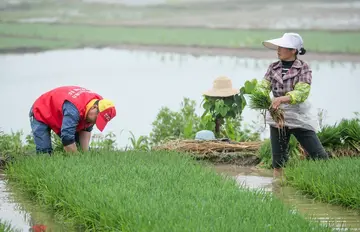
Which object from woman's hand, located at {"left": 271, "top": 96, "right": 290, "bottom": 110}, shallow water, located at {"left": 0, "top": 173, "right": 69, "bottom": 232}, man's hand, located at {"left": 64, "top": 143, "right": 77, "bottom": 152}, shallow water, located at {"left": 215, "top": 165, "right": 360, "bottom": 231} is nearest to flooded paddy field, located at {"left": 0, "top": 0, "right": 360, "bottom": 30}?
shallow water, located at {"left": 215, "top": 165, "right": 360, "bottom": 231}

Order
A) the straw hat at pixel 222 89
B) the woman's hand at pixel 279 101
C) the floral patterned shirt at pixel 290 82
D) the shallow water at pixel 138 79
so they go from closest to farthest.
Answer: the woman's hand at pixel 279 101 < the floral patterned shirt at pixel 290 82 < the straw hat at pixel 222 89 < the shallow water at pixel 138 79

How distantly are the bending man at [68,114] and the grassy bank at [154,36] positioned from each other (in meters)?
3.63

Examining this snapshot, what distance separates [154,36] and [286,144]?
175 inches

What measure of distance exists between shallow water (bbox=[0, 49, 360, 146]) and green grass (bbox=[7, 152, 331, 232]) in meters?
2.59

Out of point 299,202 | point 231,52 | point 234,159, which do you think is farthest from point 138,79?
point 299,202

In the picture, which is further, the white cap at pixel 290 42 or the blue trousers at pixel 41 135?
the blue trousers at pixel 41 135

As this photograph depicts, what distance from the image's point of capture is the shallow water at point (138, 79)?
10.9 meters

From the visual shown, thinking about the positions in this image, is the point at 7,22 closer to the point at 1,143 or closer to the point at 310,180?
the point at 1,143

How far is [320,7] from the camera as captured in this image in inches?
500

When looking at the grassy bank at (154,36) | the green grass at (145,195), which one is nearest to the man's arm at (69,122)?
the green grass at (145,195)

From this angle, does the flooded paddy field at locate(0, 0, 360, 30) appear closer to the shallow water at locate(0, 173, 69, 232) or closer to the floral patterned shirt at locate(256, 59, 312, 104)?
the floral patterned shirt at locate(256, 59, 312, 104)

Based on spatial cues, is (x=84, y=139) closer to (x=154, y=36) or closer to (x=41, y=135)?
(x=41, y=135)

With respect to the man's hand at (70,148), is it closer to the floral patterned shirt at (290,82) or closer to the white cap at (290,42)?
the floral patterned shirt at (290,82)

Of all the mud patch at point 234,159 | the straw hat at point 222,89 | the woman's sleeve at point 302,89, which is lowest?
the mud patch at point 234,159
